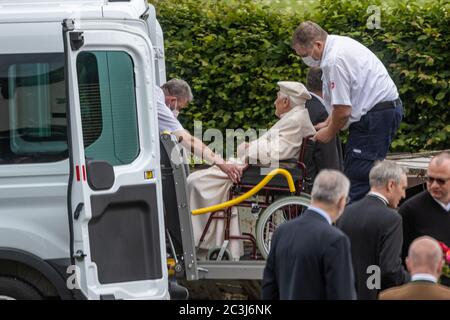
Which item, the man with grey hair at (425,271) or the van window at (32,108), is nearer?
the man with grey hair at (425,271)

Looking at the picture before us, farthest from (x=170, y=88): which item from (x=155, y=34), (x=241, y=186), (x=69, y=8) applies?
(x=69, y=8)

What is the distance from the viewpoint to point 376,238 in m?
7.15

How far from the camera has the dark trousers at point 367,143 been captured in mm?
8758

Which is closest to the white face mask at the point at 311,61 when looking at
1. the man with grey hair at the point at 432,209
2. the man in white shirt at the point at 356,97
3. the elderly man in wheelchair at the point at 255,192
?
the man in white shirt at the point at 356,97

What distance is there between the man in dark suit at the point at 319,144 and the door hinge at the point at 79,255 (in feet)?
7.25

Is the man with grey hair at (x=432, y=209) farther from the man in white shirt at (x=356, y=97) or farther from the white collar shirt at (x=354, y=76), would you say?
the white collar shirt at (x=354, y=76)

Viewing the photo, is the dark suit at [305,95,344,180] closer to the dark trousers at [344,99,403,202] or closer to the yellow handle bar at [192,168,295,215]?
the dark trousers at [344,99,403,202]

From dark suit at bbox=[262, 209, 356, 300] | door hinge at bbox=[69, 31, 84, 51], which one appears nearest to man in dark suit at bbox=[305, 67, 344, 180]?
door hinge at bbox=[69, 31, 84, 51]

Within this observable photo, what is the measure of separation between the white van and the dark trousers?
67.5 inches

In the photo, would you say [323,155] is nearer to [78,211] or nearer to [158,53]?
[158,53]

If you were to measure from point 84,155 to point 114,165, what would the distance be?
0.28 metres

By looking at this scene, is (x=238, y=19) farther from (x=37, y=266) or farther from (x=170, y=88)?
(x=37, y=266)

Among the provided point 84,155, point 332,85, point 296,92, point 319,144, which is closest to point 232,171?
point 319,144
